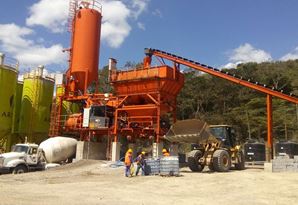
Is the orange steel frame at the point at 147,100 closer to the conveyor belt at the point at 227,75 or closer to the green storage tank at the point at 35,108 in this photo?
the conveyor belt at the point at 227,75

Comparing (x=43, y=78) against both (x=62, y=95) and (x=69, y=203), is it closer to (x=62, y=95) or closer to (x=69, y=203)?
(x=62, y=95)

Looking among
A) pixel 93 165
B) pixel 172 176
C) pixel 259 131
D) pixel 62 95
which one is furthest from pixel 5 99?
pixel 259 131

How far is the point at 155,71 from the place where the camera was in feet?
104

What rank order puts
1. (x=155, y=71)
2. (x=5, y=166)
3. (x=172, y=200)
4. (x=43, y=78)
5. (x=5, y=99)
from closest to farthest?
1. (x=172, y=200)
2. (x=5, y=166)
3. (x=155, y=71)
4. (x=5, y=99)
5. (x=43, y=78)

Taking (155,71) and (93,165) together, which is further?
(155,71)

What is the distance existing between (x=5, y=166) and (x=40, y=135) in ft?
50.7

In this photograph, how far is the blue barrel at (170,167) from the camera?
20781mm

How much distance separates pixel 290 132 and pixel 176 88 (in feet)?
73.9

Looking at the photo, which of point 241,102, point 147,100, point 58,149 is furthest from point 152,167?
point 241,102

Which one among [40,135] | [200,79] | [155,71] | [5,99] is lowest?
[40,135]

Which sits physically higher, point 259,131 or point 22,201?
point 259,131

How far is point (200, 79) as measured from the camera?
59.1 meters

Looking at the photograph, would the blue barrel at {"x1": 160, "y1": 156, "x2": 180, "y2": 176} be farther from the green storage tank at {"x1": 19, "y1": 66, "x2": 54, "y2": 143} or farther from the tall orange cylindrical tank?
the green storage tank at {"x1": 19, "y1": 66, "x2": 54, "y2": 143}

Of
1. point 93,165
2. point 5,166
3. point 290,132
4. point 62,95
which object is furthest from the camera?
point 290,132
